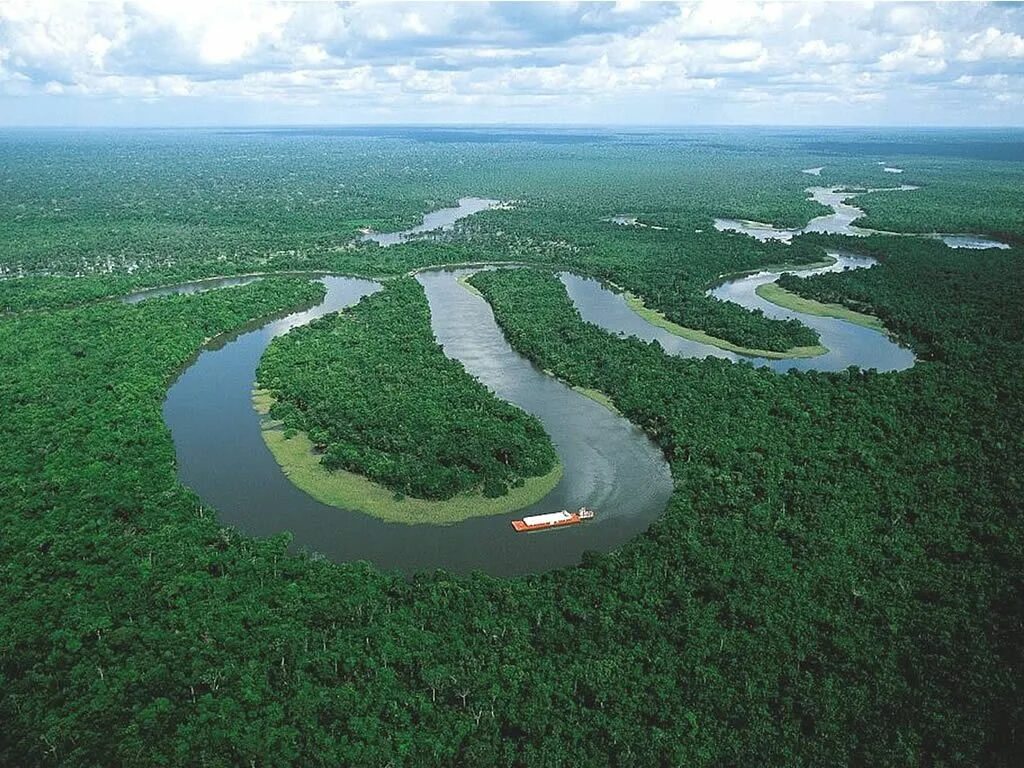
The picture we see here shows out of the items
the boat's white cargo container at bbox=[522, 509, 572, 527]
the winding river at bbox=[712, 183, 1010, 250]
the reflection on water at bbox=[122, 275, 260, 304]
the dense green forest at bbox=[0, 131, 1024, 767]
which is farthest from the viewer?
the winding river at bbox=[712, 183, 1010, 250]

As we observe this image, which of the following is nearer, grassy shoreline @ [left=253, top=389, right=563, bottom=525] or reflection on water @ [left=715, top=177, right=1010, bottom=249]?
grassy shoreline @ [left=253, top=389, right=563, bottom=525]

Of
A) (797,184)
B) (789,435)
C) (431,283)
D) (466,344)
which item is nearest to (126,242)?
(431,283)

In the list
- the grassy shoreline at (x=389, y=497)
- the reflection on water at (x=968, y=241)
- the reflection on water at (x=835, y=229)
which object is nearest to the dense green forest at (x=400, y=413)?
the grassy shoreline at (x=389, y=497)

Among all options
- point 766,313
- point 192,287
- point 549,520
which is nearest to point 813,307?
point 766,313

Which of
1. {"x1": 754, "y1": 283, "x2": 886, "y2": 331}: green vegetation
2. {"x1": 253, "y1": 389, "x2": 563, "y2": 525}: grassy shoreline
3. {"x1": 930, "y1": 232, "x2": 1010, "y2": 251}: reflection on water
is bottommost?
{"x1": 930, "y1": 232, "x2": 1010, "y2": 251}: reflection on water

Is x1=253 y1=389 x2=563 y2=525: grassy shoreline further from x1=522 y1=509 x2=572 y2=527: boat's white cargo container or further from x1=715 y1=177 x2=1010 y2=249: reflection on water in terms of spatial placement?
x1=715 y1=177 x2=1010 y2=249: reflection on water

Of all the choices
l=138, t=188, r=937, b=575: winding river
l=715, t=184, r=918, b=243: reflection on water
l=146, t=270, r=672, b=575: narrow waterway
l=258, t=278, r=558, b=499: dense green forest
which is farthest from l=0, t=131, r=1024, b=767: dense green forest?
l=715, t=184, r=918, b=243: reflection on water
